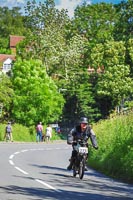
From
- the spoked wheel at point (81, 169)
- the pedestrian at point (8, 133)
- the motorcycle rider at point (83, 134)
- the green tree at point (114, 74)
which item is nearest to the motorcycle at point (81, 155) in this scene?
the spoked wheel at point (81, 169)

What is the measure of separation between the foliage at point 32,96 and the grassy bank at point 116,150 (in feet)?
133

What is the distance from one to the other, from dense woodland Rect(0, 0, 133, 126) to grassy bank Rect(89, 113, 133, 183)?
39985 mm

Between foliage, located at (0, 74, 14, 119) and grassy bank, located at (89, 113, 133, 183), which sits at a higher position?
foliage, located at (0, 74, 14, 119)

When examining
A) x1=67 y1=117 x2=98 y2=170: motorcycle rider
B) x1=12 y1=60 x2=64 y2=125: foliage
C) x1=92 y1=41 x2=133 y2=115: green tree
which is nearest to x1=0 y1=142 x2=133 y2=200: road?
x1=67 y1=117 x2=98 y2=170: motorcycle rider

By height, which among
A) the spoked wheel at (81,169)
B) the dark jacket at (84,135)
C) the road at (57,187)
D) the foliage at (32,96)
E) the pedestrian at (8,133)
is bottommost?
the road at (57,187)

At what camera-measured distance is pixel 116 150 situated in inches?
852

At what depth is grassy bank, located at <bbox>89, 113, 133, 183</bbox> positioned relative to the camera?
19.7 m

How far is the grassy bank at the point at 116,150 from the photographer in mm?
19672

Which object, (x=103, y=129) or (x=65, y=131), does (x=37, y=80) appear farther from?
(x=103, y=129)

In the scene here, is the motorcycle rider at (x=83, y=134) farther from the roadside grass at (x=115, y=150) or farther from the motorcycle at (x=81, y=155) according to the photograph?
the roadside grass at (x=115, y=150)

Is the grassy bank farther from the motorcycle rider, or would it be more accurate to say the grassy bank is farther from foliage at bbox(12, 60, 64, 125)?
foliage at bbox(12, 60, 64, 125)

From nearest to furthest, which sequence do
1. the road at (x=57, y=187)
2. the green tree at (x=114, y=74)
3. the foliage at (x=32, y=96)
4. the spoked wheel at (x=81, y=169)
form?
the road at (x=57, y=187) < the spoked wheel at (x=81, y=169) < the foliage at (x=32, y=96) < the green tree at (x=114, y=74)

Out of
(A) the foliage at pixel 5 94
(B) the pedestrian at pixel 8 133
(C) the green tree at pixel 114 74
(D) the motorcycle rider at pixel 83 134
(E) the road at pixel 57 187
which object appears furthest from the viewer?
(C) the green tree at pixel 114 74

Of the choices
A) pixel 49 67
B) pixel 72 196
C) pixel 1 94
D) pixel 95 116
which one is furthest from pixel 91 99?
pixel 72 196
